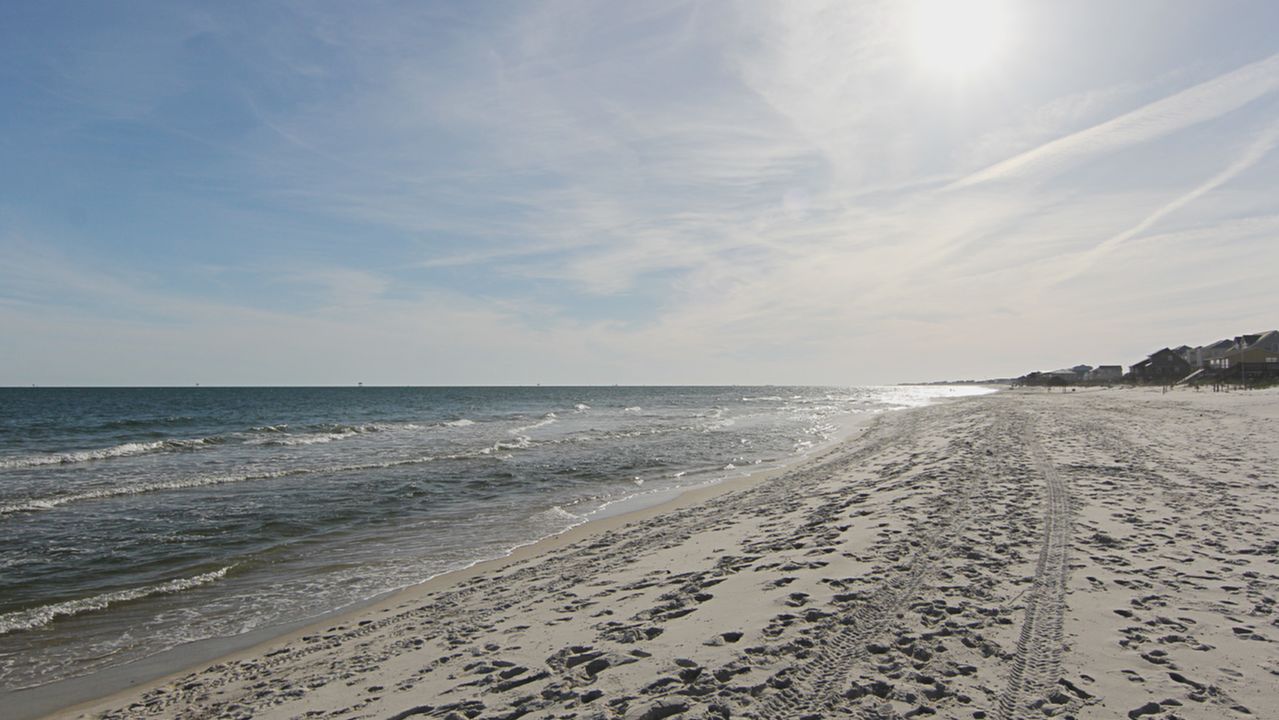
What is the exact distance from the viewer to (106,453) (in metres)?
26.6

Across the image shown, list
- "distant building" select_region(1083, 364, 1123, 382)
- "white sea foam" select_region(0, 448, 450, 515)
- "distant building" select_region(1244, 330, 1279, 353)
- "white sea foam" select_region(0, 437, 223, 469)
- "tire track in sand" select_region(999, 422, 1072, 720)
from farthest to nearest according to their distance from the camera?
"distant building" select_region(1083, 364, 1123, 382) → "distant building" select_region(1244, 330, 1279, 353) → "white sea foam" select_region(0, 437, 223, 469) → "white sea foam" select_region(0, 448, 450, 515) → "tire track in sand" select_region(999, 422, 1072, 720)

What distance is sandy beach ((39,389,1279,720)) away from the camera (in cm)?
428

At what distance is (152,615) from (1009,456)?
59.8 ft

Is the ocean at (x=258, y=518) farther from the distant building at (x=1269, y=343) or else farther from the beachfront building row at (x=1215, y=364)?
the distant building at (x=1269, y=343)

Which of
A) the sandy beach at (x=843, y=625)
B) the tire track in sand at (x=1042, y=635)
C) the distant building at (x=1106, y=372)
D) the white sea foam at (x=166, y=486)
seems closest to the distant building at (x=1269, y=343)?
the distant building at (x=1106, y=372)

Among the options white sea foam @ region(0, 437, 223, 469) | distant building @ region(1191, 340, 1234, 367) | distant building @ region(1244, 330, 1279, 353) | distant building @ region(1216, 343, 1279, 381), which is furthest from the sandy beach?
distant building @ region(1191, 340, 1234, 367)

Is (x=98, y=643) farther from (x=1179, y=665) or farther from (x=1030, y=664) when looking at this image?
(x=1179, y=665)

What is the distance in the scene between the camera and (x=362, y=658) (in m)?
6.30

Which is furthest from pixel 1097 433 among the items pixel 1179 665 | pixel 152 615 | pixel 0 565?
pixel 0 565

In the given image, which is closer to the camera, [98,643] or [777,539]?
[98,643]

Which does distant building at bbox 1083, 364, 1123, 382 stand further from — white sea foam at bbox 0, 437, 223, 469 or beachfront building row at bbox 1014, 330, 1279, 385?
white sea foam at bbox 0, 437, 223, 469

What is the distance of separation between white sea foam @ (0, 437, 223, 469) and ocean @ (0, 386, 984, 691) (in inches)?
5.4

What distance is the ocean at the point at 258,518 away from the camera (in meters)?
8.32

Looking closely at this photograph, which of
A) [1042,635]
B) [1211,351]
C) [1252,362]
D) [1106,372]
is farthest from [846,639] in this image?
[1106,372]
